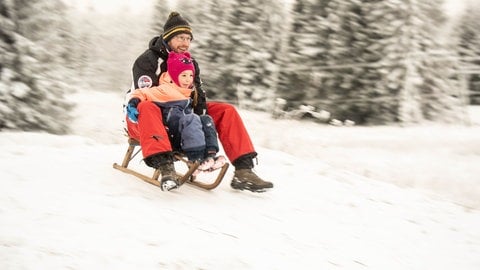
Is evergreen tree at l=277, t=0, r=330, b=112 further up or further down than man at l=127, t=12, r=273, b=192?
further down

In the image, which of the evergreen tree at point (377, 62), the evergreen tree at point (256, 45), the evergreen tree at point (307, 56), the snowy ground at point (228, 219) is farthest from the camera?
the evergreen tree at point (256, 45)

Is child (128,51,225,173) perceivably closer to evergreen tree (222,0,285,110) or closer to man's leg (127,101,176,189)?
man's leg (127,101,176,189)

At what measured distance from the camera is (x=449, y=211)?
542cm

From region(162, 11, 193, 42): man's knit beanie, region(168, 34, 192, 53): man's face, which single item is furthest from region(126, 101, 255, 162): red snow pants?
region(162, 11, 193, 42): man's knit beanie

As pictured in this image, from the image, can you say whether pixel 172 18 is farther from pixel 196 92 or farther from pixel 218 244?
pixel 218 244

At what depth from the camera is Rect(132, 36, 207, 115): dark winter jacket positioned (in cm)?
493

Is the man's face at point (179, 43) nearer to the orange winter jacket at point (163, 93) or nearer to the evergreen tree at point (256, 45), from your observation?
the orange winter jacket at point (163, 93)

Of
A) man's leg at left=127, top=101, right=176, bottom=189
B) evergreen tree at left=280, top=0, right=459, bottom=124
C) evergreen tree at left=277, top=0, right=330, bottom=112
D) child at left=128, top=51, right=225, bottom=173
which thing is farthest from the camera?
evergreen tree at left=277, top=0, right=330, bottom=112

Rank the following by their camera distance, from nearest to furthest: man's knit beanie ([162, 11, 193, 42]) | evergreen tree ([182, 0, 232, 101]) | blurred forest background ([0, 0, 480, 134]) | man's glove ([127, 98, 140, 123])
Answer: man's glove ([127, 98, 140, 123]), man's knit beanie ([162, 11, 193, 42]), blurred forest background ([0, 0, 480, 134]), evergreen tree ([182, 0, 232, 101])

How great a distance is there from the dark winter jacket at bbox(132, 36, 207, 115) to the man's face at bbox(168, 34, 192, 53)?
95mm

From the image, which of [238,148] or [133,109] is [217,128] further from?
[133,109]

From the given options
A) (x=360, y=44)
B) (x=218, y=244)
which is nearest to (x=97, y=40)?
(x=360, y=44)

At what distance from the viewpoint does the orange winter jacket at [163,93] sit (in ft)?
15.6

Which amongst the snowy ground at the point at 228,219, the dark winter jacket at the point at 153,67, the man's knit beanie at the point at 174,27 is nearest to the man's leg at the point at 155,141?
the snowy ground at the point at 228,219
